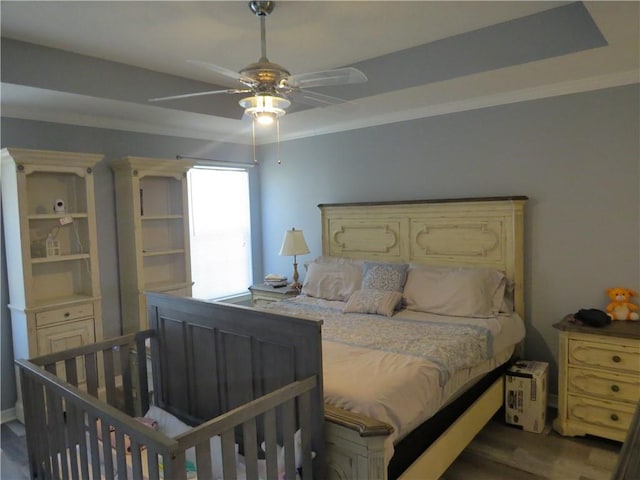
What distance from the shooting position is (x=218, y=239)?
15.6 feet

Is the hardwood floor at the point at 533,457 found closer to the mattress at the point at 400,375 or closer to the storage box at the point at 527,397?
the storage box at the point at 527,397

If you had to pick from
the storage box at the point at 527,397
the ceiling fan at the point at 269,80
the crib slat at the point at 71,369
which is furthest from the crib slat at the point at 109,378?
the storage box at the point at 527,397

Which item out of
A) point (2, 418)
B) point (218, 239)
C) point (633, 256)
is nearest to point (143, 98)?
point (218, 239)

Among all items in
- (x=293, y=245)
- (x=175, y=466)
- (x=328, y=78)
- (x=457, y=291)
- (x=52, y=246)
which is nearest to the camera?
(x=175, y=466)

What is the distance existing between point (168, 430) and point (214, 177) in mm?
2875

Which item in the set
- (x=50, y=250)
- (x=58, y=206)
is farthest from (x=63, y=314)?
(x=58, y=206)

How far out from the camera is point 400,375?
81.1 inches

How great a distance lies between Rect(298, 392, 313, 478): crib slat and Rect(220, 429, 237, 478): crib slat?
37 cm

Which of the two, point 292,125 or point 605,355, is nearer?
point 605,355

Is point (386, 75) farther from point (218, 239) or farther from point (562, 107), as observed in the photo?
point (218, 239)

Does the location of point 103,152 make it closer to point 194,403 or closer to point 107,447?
point 194,403

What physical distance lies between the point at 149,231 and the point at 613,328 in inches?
148

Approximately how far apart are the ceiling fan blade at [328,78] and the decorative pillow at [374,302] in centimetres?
166

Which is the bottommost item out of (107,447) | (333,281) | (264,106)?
(107,447)
